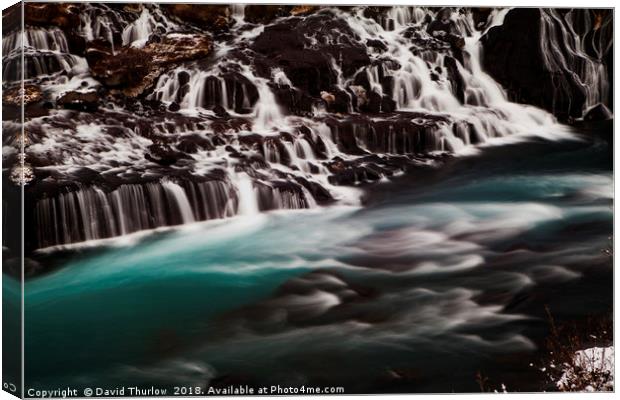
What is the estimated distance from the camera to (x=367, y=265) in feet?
21.0

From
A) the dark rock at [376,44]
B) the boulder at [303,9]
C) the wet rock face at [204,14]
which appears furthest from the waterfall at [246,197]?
the dark rock at [376,44]

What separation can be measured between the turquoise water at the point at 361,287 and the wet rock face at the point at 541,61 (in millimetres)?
289

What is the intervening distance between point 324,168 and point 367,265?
0.61 meters

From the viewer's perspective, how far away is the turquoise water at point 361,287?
6164 millimetres

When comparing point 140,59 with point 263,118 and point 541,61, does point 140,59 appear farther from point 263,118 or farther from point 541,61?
point 541,61

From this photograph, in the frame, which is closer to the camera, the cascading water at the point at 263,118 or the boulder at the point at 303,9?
the cascading water at the point at 263,118

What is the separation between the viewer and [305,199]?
6438mm

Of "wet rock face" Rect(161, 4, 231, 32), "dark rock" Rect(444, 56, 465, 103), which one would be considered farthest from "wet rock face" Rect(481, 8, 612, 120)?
"wet rock face" Rect(161, 4, 231, 32)

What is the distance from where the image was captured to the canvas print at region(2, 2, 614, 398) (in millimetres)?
6172

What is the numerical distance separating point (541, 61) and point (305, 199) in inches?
66.3

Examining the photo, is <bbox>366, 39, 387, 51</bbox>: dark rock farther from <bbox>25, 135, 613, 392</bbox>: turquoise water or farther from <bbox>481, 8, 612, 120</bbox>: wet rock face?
<bbox>25, 135, 613, 392</bbox>: turquoise water

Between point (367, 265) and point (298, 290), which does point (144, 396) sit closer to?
point (298, 290)

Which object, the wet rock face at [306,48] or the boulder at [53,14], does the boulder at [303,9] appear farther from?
the boulder at [53,14]

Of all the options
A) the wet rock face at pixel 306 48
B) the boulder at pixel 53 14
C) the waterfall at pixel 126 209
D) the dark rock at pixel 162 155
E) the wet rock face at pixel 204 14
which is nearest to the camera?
the waterfall at pixel 126 209
